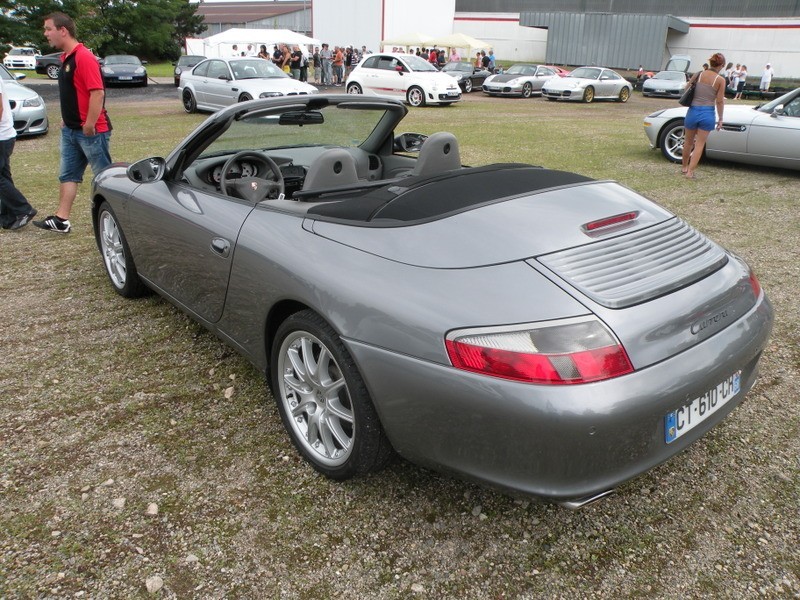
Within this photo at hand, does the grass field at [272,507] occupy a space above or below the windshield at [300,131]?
below

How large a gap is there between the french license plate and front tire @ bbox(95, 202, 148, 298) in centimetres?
331

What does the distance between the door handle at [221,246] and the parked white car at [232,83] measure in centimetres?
1196

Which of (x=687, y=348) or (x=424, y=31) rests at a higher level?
(x=424, y=31)

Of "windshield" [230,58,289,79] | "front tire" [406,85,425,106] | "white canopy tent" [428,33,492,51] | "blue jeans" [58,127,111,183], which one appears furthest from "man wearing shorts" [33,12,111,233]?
"white canopy tent" [428,33,492,51]

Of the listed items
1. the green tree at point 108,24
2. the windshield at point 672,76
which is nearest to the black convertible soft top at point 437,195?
the windshield at point 672,76

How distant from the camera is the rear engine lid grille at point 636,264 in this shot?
207 centimetres

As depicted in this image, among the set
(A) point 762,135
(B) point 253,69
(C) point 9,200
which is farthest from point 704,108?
(B) point 253,69

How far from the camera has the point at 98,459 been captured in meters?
2.71

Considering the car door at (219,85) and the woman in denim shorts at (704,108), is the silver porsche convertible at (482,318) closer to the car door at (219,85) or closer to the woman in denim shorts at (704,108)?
Result: the woman in denim shorts at (704,108)

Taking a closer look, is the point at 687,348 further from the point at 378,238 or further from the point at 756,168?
the point at 756,168

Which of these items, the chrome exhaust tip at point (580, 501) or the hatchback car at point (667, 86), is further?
the hatchback car at point (667, 86)

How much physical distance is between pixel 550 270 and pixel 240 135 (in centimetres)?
203

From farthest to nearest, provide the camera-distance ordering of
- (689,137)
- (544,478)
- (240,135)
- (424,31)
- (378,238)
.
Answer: (424,31) < (689,137) < (240,135) < (378,238) < (544,478)

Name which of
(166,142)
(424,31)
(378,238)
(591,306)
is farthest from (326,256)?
(424,31)
